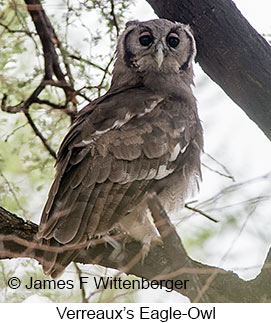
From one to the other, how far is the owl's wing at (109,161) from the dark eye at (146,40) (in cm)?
42

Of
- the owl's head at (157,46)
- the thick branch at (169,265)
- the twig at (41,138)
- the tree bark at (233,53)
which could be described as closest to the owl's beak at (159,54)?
the owl's head at (157,46)

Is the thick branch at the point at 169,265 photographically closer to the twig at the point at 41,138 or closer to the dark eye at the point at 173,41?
the twig at the point at 41,138

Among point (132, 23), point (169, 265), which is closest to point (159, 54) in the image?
point (132, 23)

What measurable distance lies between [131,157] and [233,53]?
96 centimetres

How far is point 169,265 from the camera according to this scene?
12.3 feet

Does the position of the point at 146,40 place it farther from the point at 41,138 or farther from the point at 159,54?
the point at 41,138

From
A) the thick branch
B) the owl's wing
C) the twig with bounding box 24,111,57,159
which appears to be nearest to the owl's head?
the owl's wing

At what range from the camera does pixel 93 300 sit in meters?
3.75

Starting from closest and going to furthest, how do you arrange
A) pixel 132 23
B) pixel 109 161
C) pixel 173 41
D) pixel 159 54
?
pixel 109 161 → pixel 159 54 → pixel 173 41 → pixel 132 23

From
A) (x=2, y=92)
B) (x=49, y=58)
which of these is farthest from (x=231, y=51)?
(x=2, y=92)

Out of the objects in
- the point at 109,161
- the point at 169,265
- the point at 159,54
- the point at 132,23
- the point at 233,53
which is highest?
the point at 132,23

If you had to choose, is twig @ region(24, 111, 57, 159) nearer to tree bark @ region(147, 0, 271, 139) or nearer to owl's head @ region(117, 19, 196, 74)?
owl's head @ region(117, 19, 196, 74)

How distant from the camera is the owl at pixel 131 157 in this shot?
13.1ft

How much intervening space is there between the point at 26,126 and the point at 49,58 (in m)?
0.56
